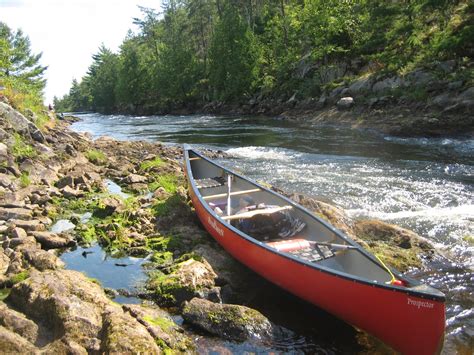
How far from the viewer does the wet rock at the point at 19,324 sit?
454cm

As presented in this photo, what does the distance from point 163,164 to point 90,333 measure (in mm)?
10418

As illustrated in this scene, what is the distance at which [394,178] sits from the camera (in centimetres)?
1311

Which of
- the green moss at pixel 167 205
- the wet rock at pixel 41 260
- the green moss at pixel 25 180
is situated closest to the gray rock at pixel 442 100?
the green moss at pixel 167 205

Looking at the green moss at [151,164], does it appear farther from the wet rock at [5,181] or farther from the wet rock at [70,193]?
the wet rock at [5,181]

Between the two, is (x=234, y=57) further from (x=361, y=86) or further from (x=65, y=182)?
(x=65, y=182)

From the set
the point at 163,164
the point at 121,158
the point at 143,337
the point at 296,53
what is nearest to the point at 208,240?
the point at 143,337

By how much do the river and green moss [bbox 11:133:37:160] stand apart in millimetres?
7015

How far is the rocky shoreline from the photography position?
183 inches

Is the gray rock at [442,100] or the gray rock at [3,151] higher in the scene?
the gray rock at [442,100]

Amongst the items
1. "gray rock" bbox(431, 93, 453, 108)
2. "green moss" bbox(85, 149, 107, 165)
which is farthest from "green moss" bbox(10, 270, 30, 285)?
"gray rock" bbox(431, 93, 453, 108)

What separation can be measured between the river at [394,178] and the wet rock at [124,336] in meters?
3.67

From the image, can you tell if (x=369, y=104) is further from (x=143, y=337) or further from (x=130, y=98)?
(x=130, y=98)

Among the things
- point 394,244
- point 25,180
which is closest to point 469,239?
point 394,244

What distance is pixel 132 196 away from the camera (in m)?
11.0
